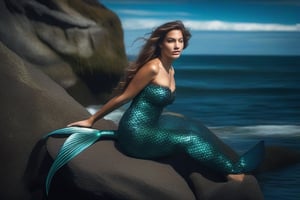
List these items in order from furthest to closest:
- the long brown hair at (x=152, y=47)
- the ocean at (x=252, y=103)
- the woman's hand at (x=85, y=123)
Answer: the ocean at (x=252, y=103) → the woman's hand at (x=85, y=123) → the long brown hair at (x=152, y=47)

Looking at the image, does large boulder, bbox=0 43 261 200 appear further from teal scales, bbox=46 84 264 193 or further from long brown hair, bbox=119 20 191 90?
long brown hair, bbox=119 20 191 90

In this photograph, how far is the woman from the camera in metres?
2.87

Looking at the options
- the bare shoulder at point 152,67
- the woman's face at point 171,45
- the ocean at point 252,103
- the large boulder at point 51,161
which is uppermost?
the woman's face at point 171,45

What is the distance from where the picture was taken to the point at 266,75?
135 inches

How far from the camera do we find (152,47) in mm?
2920

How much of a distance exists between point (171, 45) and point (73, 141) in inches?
31.3

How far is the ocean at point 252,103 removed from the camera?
3375 mm

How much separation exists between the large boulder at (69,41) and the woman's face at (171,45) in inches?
22.9

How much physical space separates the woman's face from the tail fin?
725 millimetres

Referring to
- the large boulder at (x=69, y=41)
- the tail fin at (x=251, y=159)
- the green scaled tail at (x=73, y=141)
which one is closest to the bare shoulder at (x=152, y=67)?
the green scaled tail at (x=73, y=141)

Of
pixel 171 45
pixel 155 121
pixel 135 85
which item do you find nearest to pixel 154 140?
pixel 155 121

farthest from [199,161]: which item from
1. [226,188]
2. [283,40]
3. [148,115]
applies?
[283,40]

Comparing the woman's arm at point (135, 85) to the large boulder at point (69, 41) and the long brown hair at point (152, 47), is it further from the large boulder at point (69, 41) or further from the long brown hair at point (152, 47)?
the large boulder at point (69, 41)

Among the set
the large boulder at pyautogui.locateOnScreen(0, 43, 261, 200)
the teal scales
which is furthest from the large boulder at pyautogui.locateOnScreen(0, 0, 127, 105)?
the teal scales
